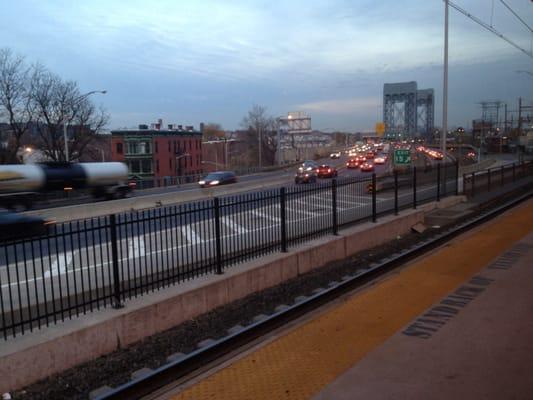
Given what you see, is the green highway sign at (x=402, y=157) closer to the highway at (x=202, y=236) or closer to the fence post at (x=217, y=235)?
the highway at (x=202, y=236)

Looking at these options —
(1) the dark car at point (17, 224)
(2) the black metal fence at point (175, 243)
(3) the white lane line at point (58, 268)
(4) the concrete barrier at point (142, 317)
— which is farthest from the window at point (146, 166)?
(4) the concrete barrier at point (142, 317)

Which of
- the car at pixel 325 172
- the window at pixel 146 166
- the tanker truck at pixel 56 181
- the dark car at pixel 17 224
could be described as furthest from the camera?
the window at pixel 146 166

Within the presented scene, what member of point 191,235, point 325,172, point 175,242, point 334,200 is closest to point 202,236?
point 175,242

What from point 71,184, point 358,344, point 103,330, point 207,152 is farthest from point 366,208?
point 207,152

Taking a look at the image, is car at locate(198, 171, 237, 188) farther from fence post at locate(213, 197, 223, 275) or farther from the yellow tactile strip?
fence post at locate(213, 197, 223, 275)

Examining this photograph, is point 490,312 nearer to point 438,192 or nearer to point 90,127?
point 438,192

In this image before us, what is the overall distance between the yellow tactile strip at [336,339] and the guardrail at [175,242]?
7.31ft

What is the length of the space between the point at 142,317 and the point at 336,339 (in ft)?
8.76

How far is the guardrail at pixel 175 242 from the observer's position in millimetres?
6863

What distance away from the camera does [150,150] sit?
7662 centimetres

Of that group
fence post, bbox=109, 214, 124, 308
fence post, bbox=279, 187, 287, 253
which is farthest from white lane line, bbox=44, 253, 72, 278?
fence post, bbox=279, 187, 287, 253

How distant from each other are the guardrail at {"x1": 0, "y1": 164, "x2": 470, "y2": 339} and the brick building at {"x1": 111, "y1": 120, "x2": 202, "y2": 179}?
202 feet

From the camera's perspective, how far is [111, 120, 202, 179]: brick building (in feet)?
247

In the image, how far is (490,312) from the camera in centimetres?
721
